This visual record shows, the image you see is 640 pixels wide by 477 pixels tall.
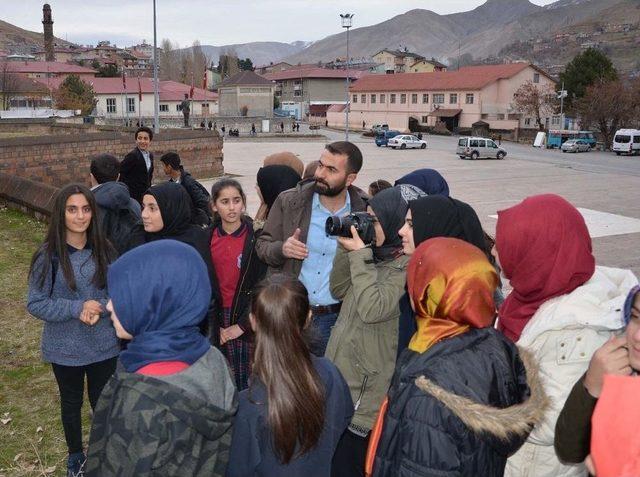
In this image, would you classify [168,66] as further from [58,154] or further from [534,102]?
[58,154]

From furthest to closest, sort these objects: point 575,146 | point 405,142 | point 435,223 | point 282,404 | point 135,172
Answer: point 405,142
point 575,146
point 135,172
point 435,223
point 282,404

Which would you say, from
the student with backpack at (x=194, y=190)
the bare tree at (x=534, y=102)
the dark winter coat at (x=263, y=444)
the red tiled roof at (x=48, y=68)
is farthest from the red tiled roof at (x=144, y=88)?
the dark winter coat at (x=263, y=444)

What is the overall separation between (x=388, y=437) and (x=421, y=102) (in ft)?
231

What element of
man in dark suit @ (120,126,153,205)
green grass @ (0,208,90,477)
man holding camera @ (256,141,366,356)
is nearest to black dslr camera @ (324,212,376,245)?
man holding camera @ (256,141,366,356)

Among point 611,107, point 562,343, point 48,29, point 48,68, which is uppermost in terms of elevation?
point 48,29

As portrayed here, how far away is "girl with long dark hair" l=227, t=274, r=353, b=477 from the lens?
226cm

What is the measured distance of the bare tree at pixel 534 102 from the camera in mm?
59281

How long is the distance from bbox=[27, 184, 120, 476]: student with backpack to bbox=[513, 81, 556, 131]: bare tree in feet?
199

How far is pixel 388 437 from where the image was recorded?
205cm

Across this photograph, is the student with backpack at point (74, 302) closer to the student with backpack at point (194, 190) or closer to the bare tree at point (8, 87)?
the student with backpack at point (194, 190)

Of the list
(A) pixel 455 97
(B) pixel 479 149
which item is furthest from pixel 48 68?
(B) pixel 479 149

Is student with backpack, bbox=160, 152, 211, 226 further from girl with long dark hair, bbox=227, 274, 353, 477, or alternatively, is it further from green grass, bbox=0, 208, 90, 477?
girl with long dark hair, bbox=227, 274, 353, 477

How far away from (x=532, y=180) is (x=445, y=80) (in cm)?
4686

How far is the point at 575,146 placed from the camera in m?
42.2
